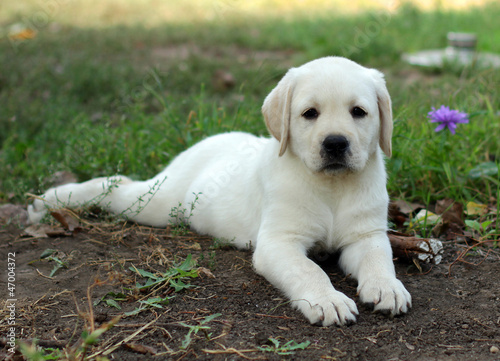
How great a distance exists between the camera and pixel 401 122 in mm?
4719

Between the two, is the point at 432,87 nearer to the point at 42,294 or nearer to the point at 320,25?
the point at 320,25

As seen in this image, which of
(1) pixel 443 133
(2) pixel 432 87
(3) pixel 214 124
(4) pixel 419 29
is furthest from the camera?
(4) pixel 419 29

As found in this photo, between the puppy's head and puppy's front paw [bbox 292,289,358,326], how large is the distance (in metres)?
0.79

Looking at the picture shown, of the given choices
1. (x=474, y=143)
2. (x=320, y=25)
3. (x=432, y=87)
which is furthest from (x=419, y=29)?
(x=474, y=143)

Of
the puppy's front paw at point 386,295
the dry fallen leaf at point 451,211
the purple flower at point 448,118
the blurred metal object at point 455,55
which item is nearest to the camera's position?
the puppy's front paw at point 386,295

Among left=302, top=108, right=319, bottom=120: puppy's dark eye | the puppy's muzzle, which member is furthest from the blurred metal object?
the puppy's muzzle

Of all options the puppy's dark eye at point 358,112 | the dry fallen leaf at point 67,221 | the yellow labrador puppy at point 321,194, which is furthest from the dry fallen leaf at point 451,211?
the dry fallen leaf at point 67,221

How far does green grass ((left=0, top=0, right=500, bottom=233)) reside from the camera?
192 inches

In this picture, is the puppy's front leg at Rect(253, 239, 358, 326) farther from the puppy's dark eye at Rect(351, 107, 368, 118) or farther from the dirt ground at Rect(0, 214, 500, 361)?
the puppy's dark eye at Rect(351, 107, 368, 118)

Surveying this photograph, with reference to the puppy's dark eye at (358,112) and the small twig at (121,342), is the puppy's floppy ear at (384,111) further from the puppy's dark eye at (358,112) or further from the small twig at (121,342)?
the small twig at (121,342)

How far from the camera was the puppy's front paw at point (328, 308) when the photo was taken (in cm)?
278

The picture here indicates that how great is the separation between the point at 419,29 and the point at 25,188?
9.56 meters

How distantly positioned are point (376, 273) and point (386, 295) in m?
0.19

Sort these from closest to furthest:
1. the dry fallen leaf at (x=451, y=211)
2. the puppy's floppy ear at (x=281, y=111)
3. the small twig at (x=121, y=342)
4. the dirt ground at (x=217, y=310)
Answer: the small twig at (x=121, y=342), the dirt ground at (x=217, y=310), the puppy's floppy ear at (x=281, y=111), the dry fallen leaf at (x=451, y=211)
